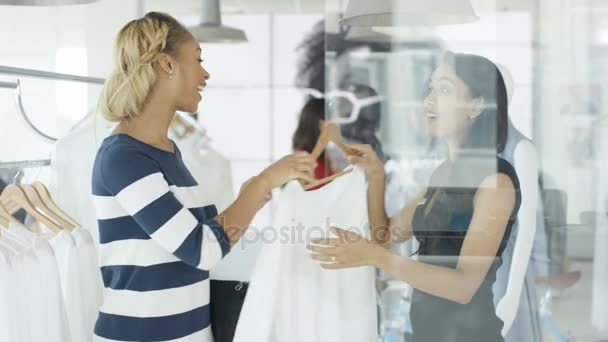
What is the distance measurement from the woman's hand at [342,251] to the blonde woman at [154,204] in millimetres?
150

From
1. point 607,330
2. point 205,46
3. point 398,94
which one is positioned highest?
point 205,46

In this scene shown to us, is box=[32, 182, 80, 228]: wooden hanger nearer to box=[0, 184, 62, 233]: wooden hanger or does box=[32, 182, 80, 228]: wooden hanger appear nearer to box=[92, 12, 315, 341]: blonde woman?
box=[0, 184, 62, 233]: wooden hanger

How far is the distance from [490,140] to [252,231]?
0.52 meters

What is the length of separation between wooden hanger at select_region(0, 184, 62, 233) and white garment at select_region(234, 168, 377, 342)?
0.41 m

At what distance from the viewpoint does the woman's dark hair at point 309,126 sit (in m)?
1.56

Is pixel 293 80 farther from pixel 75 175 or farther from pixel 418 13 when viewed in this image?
pixel 75 175

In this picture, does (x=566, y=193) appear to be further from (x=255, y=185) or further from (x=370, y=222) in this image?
(x=255, y=185)

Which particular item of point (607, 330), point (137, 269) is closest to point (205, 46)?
point (137, 269)

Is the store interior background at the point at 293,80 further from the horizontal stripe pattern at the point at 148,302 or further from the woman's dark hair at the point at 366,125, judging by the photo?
the horizontal stripe pattern at the point at 148,302

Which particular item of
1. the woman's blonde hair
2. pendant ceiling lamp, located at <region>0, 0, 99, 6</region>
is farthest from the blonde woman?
pendant ceiling lamp, located at <region>0, 0, 99, 6</region>

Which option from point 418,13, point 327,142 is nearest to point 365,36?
point 418,13

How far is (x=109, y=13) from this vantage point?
1.57 metres

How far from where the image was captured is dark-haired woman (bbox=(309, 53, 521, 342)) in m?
1.26

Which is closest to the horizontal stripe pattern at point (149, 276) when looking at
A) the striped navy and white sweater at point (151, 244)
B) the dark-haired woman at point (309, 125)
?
the striped navy and white sweater at point (151, 244)
